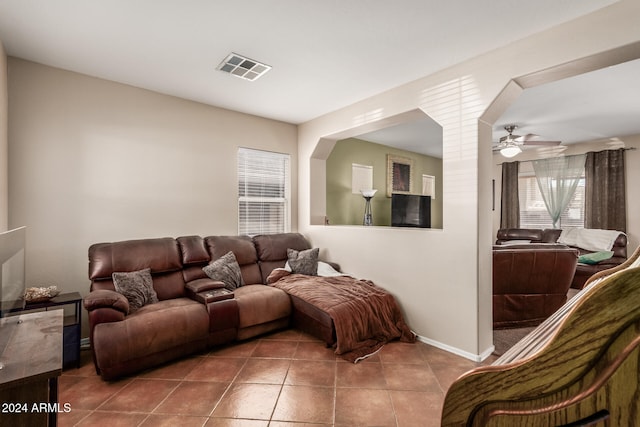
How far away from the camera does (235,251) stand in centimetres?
378

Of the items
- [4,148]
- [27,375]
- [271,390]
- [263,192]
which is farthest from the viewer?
[263,192]

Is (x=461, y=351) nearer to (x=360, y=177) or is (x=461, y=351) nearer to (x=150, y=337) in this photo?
(x=150, y=337)

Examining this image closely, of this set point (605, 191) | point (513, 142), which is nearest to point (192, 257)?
point (513, 142)

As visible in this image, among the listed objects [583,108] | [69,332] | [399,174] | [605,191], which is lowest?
[69,332]

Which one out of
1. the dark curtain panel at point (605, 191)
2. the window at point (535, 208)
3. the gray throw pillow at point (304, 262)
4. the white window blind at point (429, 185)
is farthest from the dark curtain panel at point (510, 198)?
the gray throw pillow at point (304, 262)

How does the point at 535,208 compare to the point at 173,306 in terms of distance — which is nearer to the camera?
the point at 173,306

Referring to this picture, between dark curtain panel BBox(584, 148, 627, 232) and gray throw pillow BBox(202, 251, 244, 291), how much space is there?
6427mm

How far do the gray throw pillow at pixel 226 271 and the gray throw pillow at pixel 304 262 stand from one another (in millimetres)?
706

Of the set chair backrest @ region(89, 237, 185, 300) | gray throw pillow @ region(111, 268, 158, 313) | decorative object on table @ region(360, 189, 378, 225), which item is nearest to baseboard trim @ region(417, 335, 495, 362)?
decorative object on table @ region(360, 189, 378, 225)

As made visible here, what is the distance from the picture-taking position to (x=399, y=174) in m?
6.34

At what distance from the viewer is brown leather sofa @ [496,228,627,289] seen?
4.74m

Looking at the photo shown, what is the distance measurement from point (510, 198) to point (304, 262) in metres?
5.32

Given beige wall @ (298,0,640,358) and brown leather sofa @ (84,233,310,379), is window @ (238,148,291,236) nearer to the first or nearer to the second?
brown leather sofa @ (84,233,310,379)

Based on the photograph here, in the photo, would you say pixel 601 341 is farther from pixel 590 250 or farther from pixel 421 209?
pixel 590 250
